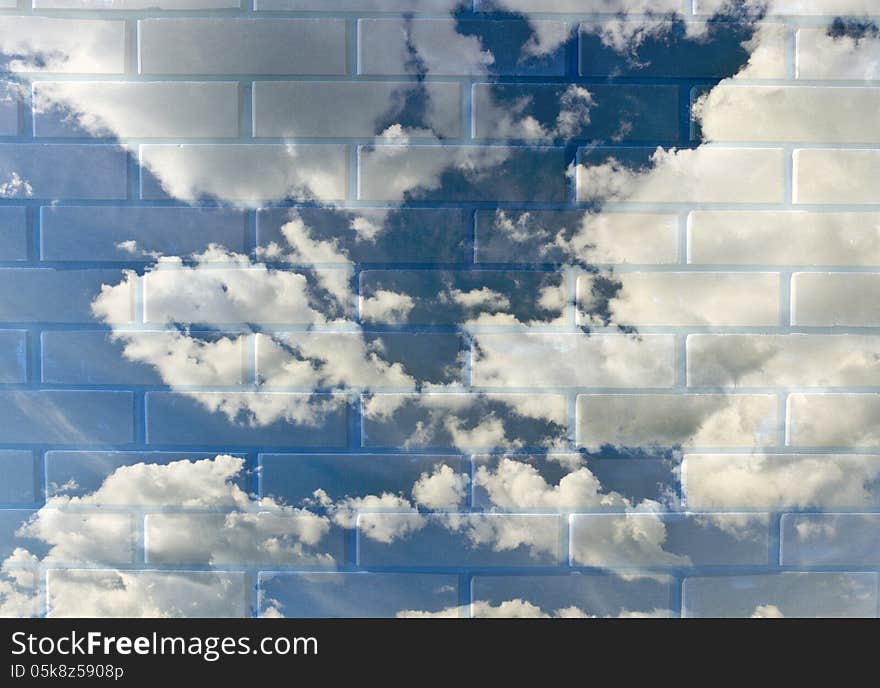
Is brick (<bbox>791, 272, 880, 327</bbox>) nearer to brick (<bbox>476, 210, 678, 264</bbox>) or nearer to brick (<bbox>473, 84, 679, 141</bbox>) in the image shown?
brick (<bbox>476, 210, 678, 264</bbox>)

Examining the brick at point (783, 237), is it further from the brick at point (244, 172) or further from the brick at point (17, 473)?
the brick at point (17, 473)

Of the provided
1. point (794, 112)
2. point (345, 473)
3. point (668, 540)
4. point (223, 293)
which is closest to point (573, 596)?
point (668, 540)

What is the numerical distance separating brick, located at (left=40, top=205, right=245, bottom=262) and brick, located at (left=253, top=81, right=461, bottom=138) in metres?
0.19

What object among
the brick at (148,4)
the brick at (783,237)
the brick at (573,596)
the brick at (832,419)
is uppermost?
the brick at (148,4)

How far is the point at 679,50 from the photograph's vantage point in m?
1.09

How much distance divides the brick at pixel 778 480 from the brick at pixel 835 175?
1.58 feet

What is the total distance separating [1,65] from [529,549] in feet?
Result: 4.35

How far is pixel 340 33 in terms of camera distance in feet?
3.56

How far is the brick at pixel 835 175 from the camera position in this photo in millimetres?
1091

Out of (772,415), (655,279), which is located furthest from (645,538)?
(655,279)

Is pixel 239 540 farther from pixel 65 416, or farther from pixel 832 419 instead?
pixel 832 419

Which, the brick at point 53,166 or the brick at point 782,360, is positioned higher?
the brick at point 53,166

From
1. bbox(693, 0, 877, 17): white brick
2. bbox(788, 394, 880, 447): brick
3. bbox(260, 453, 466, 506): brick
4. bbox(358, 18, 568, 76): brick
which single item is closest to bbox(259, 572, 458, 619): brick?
bbox(260, 453, 466, 506): brick

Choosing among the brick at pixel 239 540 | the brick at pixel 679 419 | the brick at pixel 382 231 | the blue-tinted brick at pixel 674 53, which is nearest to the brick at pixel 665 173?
the blue-tinted brick at pixel 674 53
